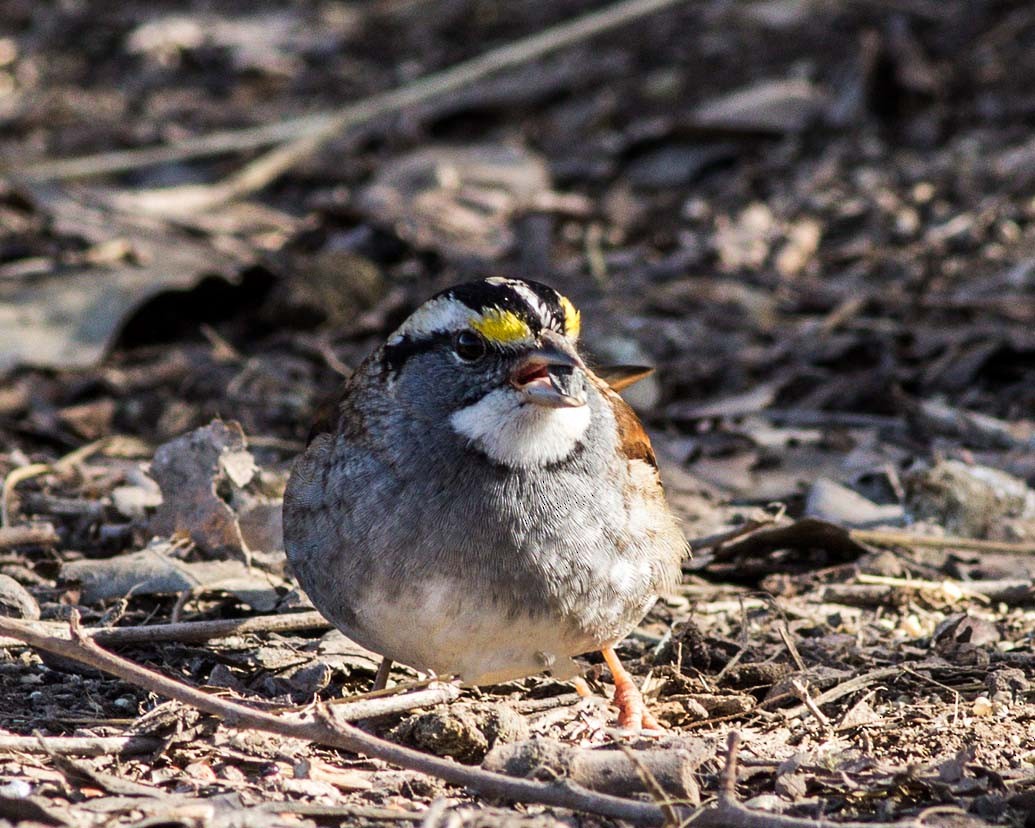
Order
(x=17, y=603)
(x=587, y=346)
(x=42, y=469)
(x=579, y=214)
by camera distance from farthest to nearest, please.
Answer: (x=579, y=214)
(x=587, y=346)
(x=42, y=469)
(x=17, y=603)

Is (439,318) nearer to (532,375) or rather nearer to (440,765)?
(532,375)

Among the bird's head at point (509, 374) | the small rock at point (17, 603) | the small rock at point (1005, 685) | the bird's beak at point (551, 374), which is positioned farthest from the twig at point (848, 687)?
the small rock at point (17, 603)

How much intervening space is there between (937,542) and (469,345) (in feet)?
7.64

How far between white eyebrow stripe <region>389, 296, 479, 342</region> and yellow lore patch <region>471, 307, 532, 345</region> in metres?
0.05

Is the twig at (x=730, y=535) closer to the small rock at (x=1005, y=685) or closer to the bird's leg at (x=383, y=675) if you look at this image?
the small rock at (x=1005, y=685)

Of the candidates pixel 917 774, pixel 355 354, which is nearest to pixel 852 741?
pixel 917 774

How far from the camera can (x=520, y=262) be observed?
888cm

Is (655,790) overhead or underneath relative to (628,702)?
overhead

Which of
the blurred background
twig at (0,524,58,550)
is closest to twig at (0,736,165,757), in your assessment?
twig at (0,524,58,550)

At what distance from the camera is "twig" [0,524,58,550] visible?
5426mm

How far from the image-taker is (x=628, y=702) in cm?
461

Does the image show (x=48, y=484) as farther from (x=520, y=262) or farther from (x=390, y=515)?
(x=520, y=262)

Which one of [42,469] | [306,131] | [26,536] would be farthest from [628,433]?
[306,131]

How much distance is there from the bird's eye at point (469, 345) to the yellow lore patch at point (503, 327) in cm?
4
